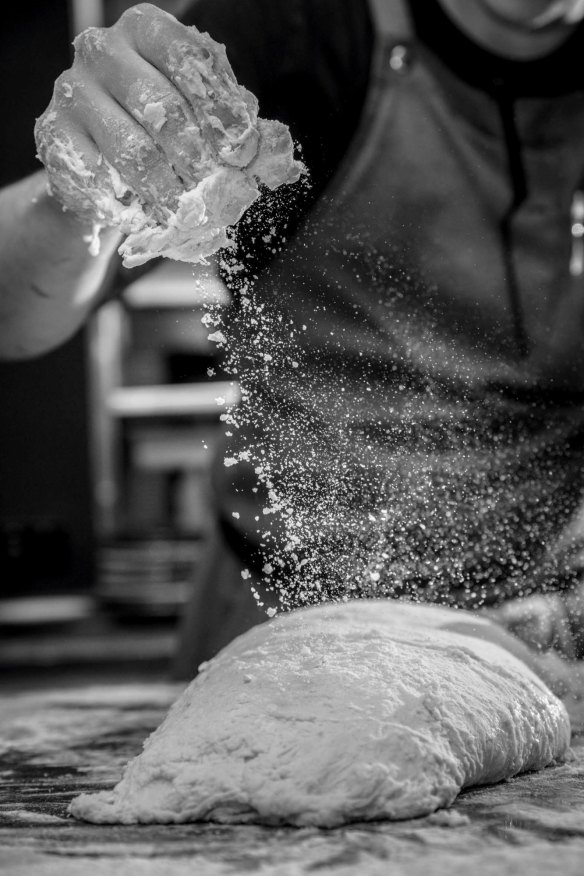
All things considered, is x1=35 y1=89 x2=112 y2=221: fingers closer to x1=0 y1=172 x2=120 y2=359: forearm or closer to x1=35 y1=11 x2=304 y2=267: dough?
x1=35 y1=11 x2=304 y2=267: dough

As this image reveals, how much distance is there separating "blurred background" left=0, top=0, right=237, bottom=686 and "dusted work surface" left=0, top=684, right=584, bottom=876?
1442 mm

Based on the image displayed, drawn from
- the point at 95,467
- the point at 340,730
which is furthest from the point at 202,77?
the point at 95,467

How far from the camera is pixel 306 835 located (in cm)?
81

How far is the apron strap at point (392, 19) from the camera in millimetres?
1453

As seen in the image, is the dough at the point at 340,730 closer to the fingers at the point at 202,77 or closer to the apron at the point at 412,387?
the apron at the point at 412,387

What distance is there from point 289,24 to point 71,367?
197cm

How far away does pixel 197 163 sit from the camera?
0.98m

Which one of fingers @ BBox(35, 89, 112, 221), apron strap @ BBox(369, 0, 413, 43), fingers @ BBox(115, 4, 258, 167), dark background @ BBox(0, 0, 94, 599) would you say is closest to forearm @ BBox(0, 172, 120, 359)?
fingers @ BBox(35, 89, 112, 221)

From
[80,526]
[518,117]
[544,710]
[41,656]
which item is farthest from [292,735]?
[80,526]

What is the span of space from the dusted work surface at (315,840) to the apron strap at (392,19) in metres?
0.99

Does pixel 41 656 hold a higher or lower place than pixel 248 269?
lower

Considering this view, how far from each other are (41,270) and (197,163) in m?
0.46

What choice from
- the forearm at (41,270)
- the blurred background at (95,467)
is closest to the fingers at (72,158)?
the forearm at (41,270)

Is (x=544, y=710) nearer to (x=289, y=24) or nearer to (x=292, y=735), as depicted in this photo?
(x=292, y=735)
